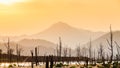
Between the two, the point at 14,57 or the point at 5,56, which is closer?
the point at 5,56

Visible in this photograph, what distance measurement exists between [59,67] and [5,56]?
124 meters

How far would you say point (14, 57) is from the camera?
7598 inches

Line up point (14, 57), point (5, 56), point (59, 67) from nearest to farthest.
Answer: point (59, 67), point (5, 56), point (14, 57)

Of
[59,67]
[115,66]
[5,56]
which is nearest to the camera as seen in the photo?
[115,66]

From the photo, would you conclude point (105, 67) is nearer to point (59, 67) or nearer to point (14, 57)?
point (59, 67)

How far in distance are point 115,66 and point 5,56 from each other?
134473 millimetres

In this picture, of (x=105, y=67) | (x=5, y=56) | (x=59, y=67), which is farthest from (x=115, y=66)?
(x=5, y=56)

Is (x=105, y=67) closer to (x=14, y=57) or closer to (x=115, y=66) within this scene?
(x=115, y=66)

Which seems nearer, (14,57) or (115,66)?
(115,66)

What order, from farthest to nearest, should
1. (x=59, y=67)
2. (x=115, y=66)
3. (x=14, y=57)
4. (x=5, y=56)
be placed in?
(x=14, y=57) < (x=5, y=56) < (x=59, y=67) < (x=115, y=66)

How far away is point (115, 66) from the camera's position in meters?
45.4

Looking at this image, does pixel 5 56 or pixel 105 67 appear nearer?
pixel 105 67

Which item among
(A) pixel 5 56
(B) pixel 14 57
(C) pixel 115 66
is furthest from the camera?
(B) pixel 14 57

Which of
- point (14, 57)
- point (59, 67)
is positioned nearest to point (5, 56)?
point (14, 57)
